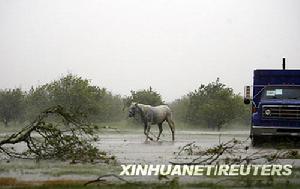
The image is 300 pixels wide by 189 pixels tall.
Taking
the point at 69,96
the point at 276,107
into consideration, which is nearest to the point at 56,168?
the point at 276,107

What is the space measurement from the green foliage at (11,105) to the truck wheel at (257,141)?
116 feet

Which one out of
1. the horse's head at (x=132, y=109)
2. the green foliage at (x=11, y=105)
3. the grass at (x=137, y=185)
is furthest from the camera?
the green foliage at (x=11, y=105)

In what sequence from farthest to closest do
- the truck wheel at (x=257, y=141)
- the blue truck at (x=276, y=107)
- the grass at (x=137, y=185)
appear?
1. the truck wheel at (x=257, y=141)
2. the blue truck at (x=276, y=107)
3. the grass at (x=137, y=185)

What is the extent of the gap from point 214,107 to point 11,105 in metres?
19.8

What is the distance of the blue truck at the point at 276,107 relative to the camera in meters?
17.2

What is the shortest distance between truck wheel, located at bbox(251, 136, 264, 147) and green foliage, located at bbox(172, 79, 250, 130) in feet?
87.7

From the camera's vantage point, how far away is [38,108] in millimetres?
49719

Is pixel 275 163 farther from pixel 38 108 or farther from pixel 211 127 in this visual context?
pixel 38 108

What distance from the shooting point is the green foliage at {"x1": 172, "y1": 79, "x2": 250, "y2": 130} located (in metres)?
45.6

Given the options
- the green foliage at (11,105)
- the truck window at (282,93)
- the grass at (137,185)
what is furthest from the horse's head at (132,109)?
the green foliage at (11,105)

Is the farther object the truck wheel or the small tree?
the small tree

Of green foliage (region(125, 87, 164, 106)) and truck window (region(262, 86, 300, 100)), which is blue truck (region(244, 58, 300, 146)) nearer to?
truck window (region(262, 86, 300, 100))

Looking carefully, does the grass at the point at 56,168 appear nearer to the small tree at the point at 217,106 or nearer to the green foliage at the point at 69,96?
the green foliage at the point at 69,96

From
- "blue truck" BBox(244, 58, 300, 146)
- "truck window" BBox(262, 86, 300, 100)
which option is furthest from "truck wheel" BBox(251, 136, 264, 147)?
"truck window" BBox(262, 86, 300, 100)
